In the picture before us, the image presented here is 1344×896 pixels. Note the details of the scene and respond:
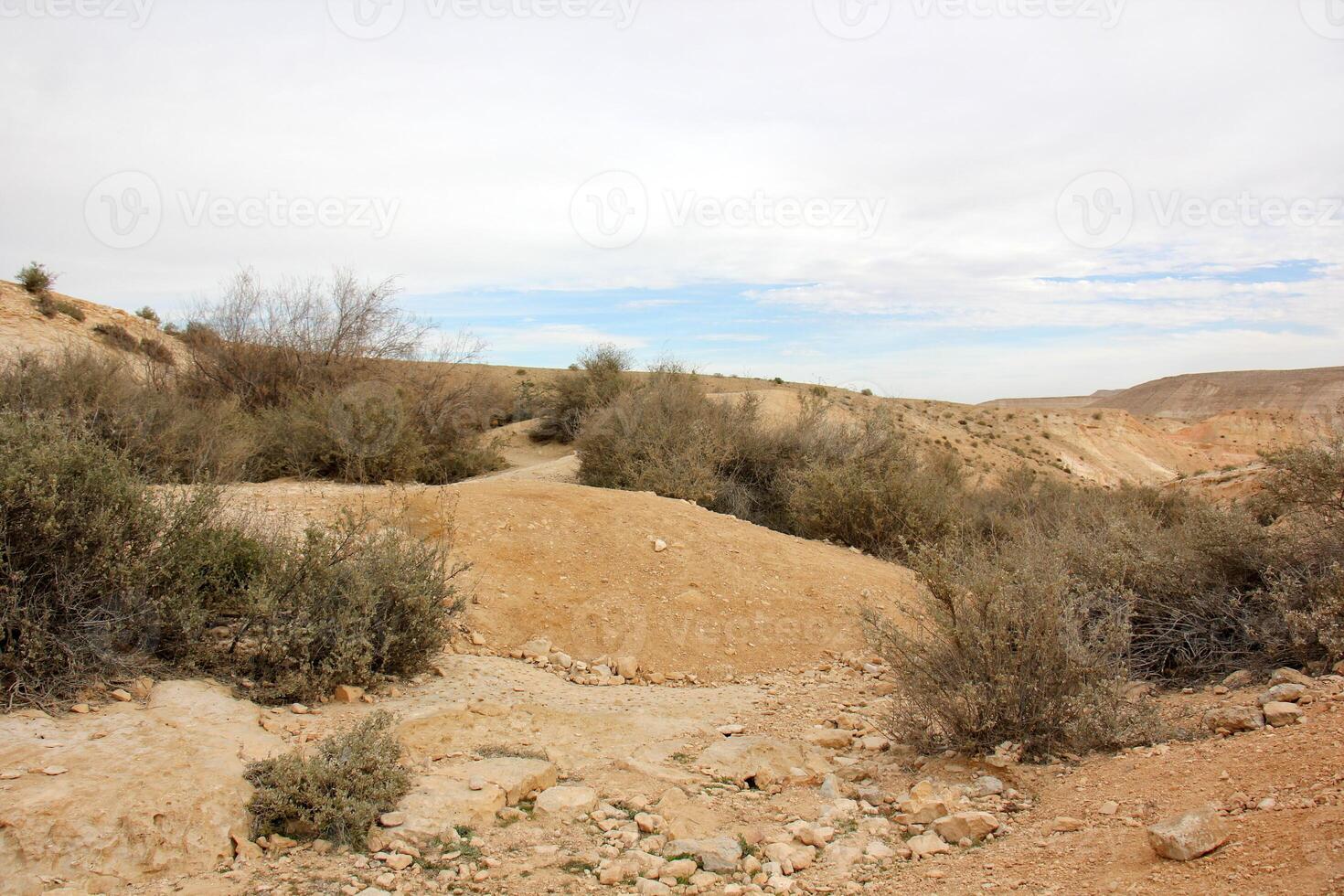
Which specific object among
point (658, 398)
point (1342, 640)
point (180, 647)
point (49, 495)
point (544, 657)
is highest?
point (658, 398)

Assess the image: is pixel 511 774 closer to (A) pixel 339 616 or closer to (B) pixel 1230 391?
(A) pixel 339 616

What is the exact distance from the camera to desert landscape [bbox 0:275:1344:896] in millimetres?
2965

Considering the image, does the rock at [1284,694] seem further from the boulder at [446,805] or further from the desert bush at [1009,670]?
the boulder at [446,805]

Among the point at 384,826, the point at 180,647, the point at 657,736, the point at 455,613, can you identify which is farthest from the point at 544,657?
the point at 384,826

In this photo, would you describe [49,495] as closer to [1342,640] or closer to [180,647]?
[180,647]

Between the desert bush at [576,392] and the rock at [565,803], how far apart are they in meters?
17.7

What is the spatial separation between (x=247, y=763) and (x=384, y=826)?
0.73m

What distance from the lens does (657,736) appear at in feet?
15.5

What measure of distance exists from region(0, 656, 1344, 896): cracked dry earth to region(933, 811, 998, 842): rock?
0.05 metres

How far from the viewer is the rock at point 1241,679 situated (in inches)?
183

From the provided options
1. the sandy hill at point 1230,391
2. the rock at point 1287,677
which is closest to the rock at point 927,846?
the rock at point 1287,677


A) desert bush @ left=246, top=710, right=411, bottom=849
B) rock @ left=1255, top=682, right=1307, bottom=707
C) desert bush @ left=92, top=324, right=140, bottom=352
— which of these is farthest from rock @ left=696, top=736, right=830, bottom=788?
desert bush @ left=92, top=324, right=140, bottom=352

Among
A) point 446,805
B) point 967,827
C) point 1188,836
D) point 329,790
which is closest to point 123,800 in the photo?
point 329,790

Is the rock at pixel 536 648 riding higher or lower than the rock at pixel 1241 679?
lower
